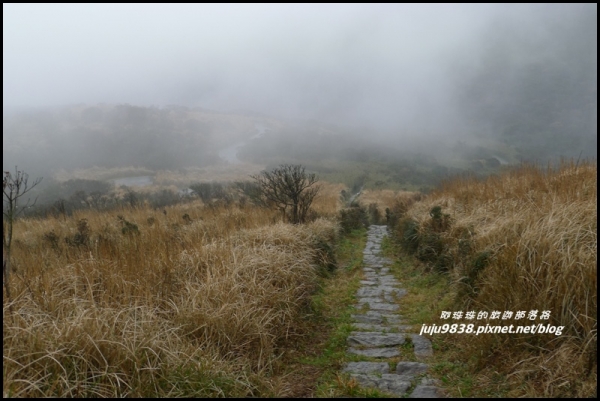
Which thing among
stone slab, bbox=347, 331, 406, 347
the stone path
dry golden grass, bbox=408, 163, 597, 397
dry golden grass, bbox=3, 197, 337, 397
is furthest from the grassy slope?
dry golden grass, bbox=3, 197, 337, 397

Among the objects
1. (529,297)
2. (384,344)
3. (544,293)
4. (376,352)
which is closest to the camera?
(544,293)

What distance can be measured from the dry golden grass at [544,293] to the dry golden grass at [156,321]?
183cm

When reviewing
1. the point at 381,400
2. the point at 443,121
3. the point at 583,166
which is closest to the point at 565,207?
the point at 381,400

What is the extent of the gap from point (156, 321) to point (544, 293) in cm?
329

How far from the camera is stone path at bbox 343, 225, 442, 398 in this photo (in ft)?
10.7

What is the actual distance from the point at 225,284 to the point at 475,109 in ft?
515

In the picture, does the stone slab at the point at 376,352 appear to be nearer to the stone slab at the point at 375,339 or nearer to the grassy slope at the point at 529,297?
the stone slab at the point at 375,339

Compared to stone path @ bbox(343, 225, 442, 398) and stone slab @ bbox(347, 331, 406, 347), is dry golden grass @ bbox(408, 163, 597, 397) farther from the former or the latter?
stone slab @ bbox(347, 331, 406, 347)

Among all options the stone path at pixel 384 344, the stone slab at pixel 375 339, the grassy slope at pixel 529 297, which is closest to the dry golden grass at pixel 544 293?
the grassy slope at pixel 529 297

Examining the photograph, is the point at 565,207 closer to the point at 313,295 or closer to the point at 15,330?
the point at 313,295

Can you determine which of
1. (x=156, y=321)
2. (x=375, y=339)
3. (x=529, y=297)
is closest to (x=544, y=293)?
(x=529, y=297)

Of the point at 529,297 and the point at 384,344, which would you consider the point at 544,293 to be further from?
the point at 384,344

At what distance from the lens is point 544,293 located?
3.32 metres

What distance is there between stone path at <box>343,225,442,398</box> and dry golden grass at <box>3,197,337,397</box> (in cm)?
71
